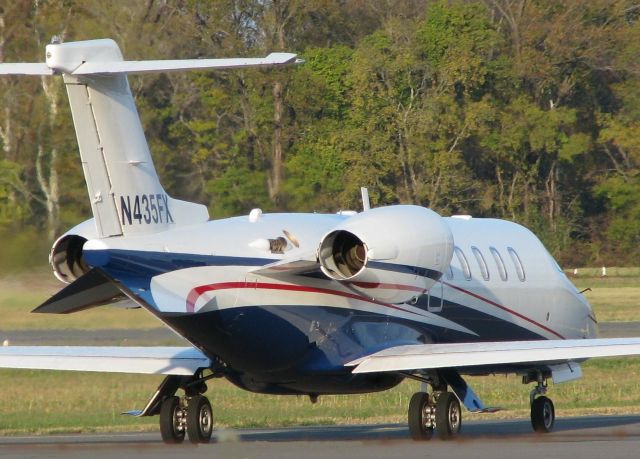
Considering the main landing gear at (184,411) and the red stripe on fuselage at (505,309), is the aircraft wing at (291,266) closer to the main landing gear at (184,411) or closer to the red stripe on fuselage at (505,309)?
the main landing gear at (184,411)

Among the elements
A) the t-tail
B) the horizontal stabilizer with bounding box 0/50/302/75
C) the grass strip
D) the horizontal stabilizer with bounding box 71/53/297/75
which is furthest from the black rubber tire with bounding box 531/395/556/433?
the horizontal stabilizer with bounding box 71/53/297/75

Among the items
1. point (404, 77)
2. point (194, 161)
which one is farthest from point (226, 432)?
point (404, 77)

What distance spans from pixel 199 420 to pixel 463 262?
16.3 feet

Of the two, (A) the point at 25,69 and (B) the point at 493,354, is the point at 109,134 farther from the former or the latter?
(B) the point at 493,354

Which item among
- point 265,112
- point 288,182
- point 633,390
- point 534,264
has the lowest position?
point 633,390

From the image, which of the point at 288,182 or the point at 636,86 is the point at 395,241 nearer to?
the point at 288,182

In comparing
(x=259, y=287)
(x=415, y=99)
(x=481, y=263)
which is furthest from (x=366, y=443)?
(x=415, y=99)

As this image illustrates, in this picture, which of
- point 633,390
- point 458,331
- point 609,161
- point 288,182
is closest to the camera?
point 458,331

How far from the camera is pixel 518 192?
67250 millimetres

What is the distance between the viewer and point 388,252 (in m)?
19.0

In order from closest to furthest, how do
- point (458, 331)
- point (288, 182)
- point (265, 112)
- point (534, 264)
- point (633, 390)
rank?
point (458, 331)
point (534, 264)
point (633, 390)
point (288, 182)
point (265, 112)

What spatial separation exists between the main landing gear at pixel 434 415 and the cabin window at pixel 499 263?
12.0ft

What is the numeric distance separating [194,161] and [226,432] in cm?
2754

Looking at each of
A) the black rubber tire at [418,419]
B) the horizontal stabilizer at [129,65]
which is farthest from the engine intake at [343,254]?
the horizontal stabilizer at [129,65]
